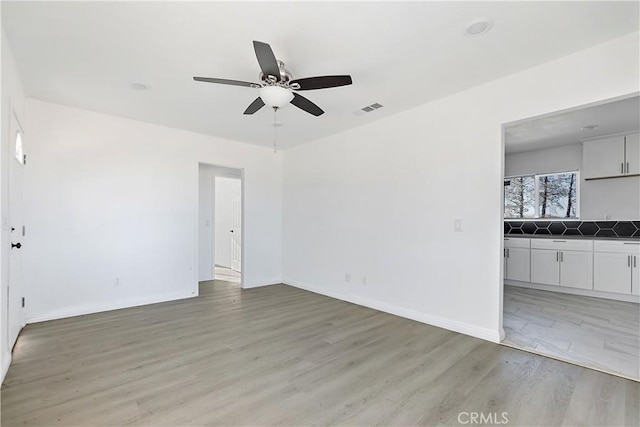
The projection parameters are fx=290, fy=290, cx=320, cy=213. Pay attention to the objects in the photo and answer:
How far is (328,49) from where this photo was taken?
2465mm

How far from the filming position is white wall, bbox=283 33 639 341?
2.69 meters

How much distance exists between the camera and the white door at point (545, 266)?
505 cm

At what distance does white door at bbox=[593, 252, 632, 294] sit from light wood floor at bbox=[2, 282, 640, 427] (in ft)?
→ 10.2

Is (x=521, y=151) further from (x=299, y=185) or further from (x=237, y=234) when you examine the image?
(x=237, y=234)

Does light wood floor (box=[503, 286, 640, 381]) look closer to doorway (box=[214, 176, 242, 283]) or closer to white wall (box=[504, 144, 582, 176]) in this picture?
white wall (box=[504, 144, 582, 176])

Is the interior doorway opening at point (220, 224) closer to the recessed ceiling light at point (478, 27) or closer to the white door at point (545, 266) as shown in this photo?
the recessed ceiling light at point (478, 27)

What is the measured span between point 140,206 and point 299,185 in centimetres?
266

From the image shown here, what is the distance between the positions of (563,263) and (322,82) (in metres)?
5.27

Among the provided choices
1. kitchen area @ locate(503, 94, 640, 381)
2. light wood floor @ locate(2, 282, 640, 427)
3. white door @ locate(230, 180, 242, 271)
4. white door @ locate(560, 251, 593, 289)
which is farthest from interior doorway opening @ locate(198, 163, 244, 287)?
white door @ locate(560, 251, 593, 289)

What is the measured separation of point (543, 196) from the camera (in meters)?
5.83

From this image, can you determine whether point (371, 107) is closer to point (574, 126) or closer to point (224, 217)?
point (574, 126)

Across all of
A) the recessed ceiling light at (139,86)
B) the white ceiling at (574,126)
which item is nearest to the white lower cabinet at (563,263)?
the white ceiling at (574,126)

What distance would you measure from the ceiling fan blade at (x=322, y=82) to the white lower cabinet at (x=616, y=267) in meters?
5.13

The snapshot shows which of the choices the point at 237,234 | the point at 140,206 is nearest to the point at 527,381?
the point at 140,206
